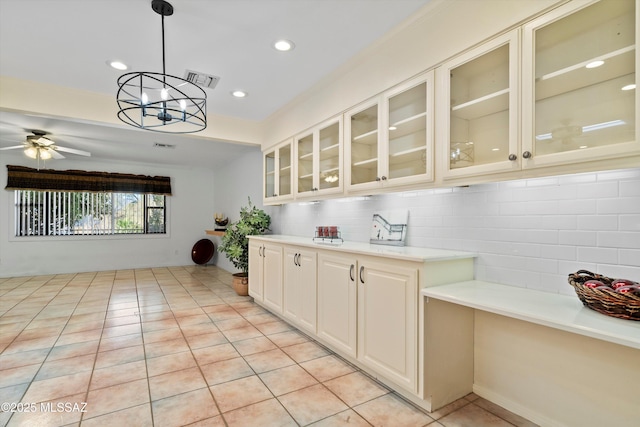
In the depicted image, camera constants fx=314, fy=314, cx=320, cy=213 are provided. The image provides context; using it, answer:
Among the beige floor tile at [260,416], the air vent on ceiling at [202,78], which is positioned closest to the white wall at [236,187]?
the air vent on ceiling at [202,78]

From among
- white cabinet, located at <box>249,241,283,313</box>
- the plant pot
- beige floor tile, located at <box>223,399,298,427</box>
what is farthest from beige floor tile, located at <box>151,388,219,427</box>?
the plant pot

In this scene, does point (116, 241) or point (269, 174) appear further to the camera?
point (116, 241)

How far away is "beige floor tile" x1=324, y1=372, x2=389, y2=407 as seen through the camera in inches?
82.4

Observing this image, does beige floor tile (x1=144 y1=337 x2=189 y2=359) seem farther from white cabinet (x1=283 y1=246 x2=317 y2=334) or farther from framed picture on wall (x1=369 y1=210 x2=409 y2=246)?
framed picture on wall (x1=369 y1=210 x2=409 y2=246)

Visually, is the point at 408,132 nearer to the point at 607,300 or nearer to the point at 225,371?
the point at 607,300

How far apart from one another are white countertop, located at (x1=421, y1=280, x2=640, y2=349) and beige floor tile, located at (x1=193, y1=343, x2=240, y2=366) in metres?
1.85

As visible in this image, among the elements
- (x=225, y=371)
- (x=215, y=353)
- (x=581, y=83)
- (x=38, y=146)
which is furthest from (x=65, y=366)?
(x=38, y=146)

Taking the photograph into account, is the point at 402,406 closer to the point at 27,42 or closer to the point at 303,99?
the point at 303,99

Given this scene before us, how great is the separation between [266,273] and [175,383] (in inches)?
68.1

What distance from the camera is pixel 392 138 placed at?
8.18ft

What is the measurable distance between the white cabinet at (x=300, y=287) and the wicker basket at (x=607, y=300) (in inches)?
76.1

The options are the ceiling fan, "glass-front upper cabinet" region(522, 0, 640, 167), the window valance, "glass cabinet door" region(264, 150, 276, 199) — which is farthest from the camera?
the window valance

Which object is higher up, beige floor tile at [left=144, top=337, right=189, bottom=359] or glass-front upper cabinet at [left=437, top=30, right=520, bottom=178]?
glass-front upper cabinet at [left=437, top=30, right=520, bottom=178]

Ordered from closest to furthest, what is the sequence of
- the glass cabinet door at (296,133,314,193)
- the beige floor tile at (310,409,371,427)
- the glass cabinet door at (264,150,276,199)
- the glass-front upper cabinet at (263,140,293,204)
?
the beige floor tile at (310,409,371,427)
the glass cabinet door at (296,133,314,193)
the glass-front upper cabinet at (263,140,293,204)
the glass cabinet door at (264,150,276,199)
